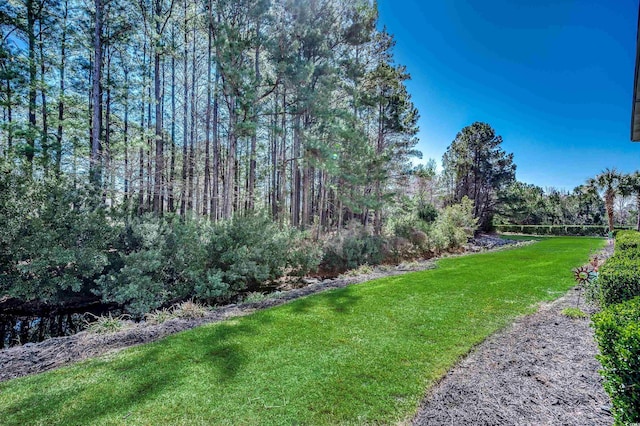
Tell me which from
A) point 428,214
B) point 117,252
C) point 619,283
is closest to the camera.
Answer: point 619,283

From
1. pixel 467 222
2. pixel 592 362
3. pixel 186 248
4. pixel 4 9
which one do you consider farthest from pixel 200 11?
pixel 467 222

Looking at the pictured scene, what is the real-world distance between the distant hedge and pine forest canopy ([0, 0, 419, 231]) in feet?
91.1

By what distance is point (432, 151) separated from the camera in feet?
104

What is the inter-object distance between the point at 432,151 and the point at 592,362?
104 feet

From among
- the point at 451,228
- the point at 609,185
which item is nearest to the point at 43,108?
the point at 451,228

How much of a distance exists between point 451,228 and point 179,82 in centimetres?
1666

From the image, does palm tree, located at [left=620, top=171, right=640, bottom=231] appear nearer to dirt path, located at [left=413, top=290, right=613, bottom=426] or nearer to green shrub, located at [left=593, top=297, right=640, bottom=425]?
dirt path, located at [left=413, top=290, right=613, bottom=426]

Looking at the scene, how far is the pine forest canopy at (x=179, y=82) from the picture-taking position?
9477mm

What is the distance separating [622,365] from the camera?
5.16 ft

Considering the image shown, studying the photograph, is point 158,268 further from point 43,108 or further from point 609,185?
point 609,185

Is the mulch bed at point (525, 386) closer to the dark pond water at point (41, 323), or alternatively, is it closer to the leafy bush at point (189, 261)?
the leafy bush at point (189, 261)

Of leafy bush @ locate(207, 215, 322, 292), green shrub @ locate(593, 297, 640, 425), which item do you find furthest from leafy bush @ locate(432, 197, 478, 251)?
green shrub @ locate(593, 297, 640, 425)

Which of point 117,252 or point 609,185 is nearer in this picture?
point 117,252

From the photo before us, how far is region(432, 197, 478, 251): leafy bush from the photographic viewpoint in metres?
14.4
